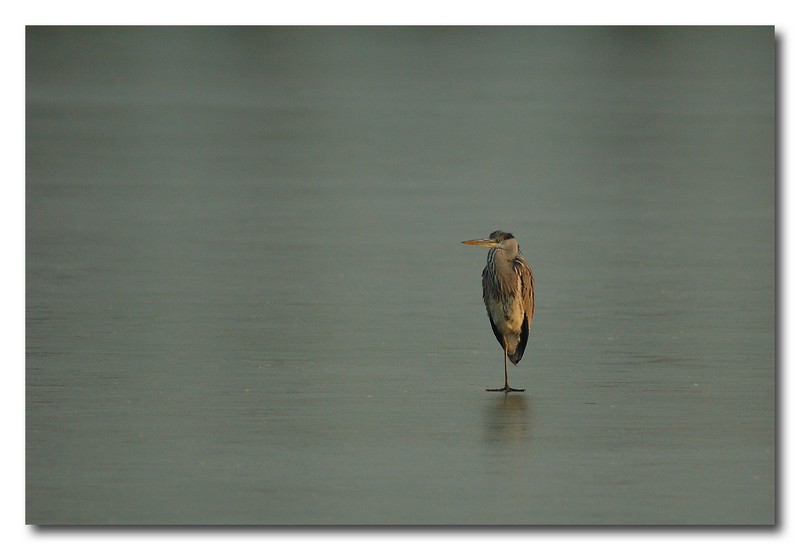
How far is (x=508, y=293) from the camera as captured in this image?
8180mm

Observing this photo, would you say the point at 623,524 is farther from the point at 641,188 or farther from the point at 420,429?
the point at 641,188

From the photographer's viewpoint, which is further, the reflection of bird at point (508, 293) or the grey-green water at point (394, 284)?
the reflection of bird at point (508, 293)

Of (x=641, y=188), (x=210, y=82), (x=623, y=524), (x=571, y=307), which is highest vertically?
(x=210, y=82)

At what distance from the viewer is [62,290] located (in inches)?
392

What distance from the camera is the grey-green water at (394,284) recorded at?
6.80m

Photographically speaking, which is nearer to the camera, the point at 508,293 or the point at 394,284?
the point at 508,293

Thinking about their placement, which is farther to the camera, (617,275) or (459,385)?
(617,275)

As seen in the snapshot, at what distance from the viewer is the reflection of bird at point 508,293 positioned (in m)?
8.17

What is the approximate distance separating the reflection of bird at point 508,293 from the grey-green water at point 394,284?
0.18m

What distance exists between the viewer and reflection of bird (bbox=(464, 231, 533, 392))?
26.8 ft

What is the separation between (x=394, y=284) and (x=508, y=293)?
2296 millimetres

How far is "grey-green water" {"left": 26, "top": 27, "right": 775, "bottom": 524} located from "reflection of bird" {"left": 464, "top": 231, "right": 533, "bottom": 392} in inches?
7.0

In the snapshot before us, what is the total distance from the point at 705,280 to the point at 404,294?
165 centimetres

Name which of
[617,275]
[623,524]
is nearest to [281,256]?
[617,275]
